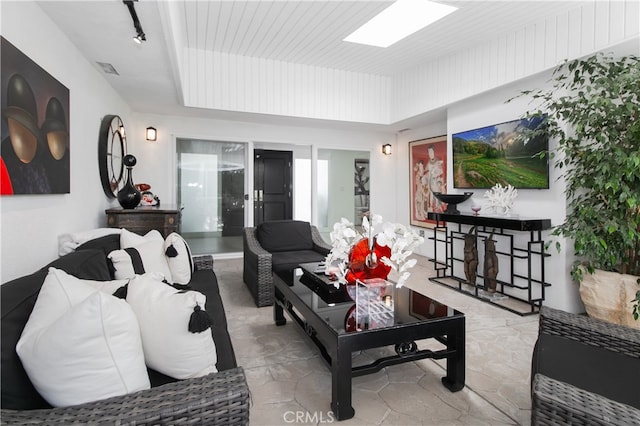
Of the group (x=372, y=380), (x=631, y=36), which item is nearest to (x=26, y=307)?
(x=372, y=380)

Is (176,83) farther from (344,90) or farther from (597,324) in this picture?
(597,324)

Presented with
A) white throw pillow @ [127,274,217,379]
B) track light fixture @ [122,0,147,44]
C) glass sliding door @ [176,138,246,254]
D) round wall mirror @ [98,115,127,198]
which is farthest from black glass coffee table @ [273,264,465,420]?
glass sliding door @ [176,138,246,254]

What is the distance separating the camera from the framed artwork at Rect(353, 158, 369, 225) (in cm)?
715

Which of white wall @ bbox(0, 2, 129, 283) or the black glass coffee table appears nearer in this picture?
the black glass coffee table

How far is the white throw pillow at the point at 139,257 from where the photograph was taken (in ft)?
7.16

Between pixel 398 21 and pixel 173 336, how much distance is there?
13.0 feet

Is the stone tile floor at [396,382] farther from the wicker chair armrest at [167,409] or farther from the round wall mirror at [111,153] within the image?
the round wall mirror at [111,153]

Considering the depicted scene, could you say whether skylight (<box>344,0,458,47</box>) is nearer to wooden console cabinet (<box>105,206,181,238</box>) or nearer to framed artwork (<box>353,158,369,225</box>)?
framed artwork (<box>353,158,369,225</box>)

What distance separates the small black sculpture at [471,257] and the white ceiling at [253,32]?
7.91ft

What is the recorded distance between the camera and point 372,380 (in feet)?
7.20

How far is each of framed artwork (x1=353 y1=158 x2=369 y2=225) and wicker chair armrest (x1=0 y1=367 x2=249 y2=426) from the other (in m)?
6.14

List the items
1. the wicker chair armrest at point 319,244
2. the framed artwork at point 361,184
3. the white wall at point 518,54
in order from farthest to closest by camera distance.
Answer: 1. the framed artwork at point 361,184
2. the wicker chair armrest at point 319,244
3. the white wall at point 518,54

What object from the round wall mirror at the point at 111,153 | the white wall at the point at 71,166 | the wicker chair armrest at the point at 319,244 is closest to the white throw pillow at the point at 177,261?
the white wall at the point at 71,166

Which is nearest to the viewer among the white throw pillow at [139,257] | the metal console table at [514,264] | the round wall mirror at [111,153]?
the white throw pillow at [139,257]
